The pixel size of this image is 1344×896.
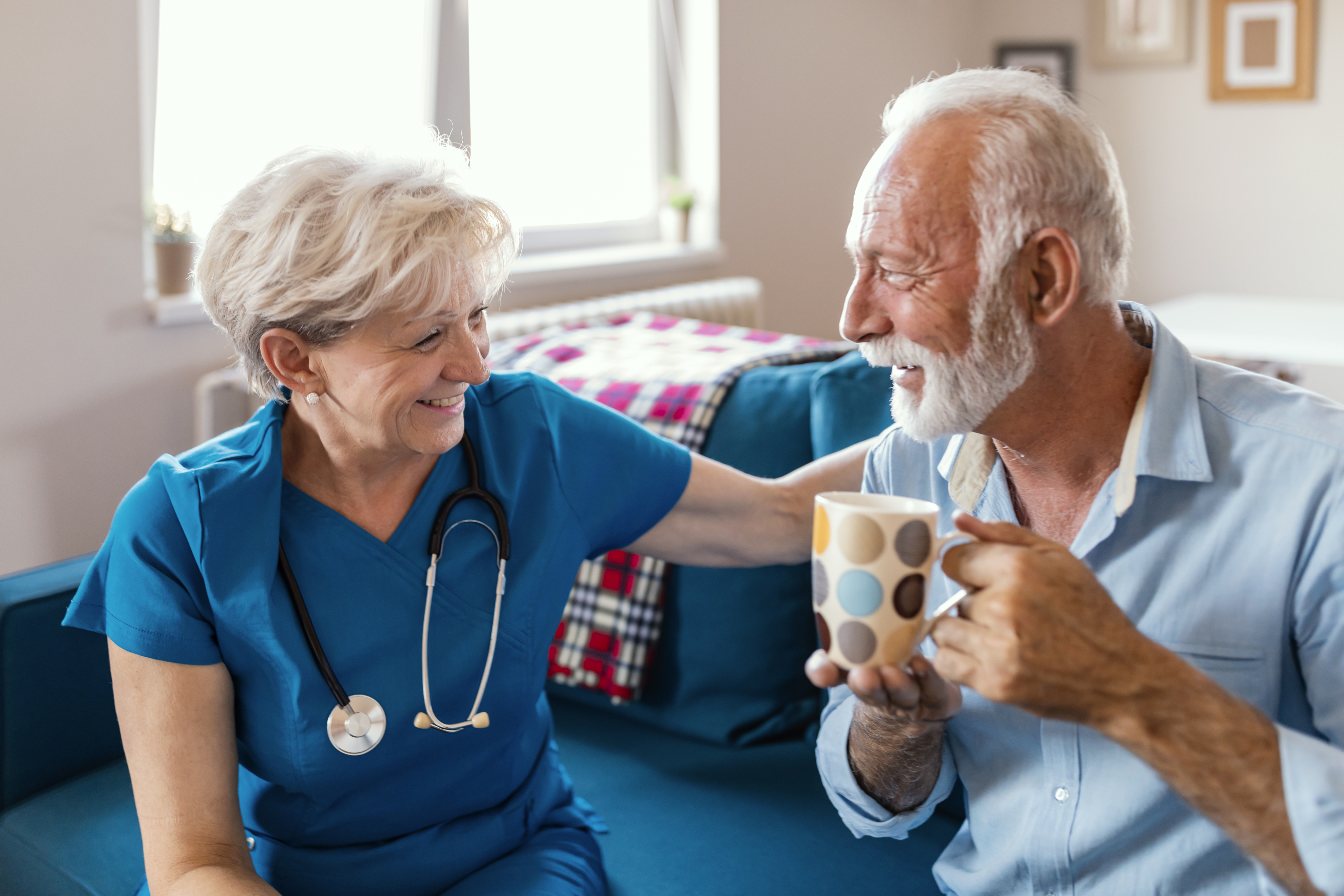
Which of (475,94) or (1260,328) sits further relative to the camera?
(1260,328)

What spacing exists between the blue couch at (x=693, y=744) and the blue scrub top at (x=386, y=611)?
0.82 ft

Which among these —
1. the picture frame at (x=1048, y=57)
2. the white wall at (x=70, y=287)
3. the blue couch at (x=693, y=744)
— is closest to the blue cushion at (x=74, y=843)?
the blue couch at (x=693, y=744)

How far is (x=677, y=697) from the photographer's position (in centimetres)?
175

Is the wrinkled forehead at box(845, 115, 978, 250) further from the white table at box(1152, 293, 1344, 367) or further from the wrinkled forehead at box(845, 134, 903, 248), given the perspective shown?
the white table at box(1152, 293, 1344, 367)

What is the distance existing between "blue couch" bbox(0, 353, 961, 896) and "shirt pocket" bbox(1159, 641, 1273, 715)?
553 mm

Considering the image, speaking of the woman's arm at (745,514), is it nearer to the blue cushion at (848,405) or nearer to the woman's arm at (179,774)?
the blue cushion at (848,405)

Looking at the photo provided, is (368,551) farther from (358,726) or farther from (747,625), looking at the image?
(747,625)

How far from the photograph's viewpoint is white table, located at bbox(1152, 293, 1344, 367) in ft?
10.0

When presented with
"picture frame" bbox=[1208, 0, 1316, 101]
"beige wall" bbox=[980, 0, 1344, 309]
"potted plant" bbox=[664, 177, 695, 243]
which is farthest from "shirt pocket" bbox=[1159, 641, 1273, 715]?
"picture frame" bbox=[1208, 0, 1316, 101]

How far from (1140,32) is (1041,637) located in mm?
4986

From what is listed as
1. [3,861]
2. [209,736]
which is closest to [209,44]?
[3,861]

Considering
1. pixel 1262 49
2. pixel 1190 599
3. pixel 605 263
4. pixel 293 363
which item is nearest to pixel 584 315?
pixel 605 263

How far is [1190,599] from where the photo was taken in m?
0.96

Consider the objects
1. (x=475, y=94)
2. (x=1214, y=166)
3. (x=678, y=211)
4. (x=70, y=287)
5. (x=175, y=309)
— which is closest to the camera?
(x=70, y=287)
